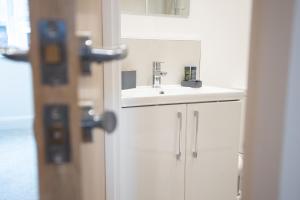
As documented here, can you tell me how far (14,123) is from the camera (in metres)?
3.77

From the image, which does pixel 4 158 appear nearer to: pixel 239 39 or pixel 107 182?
pixel 107 182

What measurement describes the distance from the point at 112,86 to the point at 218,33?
4.41 ft

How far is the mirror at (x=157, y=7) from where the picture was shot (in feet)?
6.35

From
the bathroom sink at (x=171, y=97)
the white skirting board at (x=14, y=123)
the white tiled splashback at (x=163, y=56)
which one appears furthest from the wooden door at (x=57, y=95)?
the white skirting board at (x=14, y=123)

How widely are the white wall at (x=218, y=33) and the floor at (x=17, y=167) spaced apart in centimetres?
132

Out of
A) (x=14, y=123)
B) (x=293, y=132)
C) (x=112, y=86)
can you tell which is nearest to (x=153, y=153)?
(x=112, y=86)

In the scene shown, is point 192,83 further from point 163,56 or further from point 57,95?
point 57,95

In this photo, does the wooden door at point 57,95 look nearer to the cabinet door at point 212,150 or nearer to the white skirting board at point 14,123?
the cabinet door at point 212,150

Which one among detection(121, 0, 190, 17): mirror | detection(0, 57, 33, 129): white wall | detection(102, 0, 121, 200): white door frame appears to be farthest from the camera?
detection(0, 57, 33, 129): white wall

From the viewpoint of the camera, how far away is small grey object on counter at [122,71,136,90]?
1829 mm

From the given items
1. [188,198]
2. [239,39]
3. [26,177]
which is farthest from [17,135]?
[239,39]

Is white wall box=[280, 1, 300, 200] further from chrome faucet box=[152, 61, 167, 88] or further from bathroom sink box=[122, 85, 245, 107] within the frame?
chrome faucet box=[152, 61, 167, 88]

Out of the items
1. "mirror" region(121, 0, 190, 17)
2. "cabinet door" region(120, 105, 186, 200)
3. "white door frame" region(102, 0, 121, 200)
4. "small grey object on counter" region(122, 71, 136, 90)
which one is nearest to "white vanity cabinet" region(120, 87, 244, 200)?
"cabinet door" region(120, 105, 186, 200)

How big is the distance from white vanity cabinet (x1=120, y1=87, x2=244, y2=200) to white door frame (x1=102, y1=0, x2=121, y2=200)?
0.65 ft
